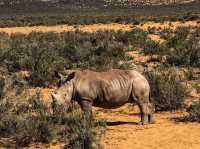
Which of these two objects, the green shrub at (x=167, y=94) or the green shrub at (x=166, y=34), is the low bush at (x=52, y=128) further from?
the green shrub at (x=166, y=34)

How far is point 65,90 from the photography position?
9445mm

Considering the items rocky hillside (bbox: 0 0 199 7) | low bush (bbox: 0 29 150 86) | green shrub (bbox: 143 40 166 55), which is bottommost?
rocky hillside (bbox: 0 0 199 7)

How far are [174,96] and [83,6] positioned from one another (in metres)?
98.3

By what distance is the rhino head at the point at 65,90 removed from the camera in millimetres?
9305

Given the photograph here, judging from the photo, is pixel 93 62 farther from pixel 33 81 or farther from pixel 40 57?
pixel 33 81

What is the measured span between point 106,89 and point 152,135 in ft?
4.29

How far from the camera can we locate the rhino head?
930 centimetres

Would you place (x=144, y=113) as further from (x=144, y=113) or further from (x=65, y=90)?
(x=65, y=90)

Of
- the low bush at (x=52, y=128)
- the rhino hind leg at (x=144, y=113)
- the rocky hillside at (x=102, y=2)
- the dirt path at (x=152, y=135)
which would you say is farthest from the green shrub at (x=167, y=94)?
the rocky hillside at (x=102, y=2)

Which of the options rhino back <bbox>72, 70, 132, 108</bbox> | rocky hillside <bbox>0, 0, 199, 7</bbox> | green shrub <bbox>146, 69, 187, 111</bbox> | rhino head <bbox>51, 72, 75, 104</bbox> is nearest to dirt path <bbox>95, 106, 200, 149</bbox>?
rhino back <bbox>72, 70, 132, 108</bbox>

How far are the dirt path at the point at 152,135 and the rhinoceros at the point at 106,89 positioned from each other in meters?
0.46

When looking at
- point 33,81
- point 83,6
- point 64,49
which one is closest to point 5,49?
point 64,49

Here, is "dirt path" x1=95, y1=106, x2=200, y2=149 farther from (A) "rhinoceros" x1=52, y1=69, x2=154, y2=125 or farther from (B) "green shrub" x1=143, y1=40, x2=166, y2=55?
(B) "green shrub" x1=143, y1=40, x2=166, y2=55

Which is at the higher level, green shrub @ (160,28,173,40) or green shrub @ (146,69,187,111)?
green shrub @ (146,69,187,111)
